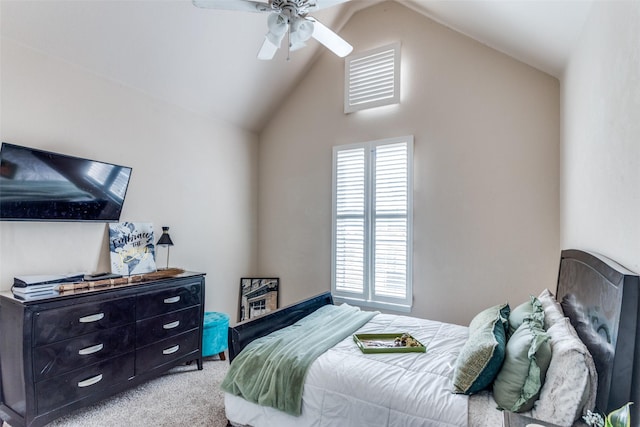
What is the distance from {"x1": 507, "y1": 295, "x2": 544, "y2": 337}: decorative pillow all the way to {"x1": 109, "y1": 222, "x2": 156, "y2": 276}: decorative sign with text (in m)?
3.04

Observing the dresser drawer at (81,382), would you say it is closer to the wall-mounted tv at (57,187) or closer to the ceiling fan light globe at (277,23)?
the wall-mounted tv at (57,187)

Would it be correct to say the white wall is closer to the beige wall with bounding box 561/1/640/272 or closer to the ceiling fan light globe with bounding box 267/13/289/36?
the ceiling fan light globe with bounding box 267/13/289/36

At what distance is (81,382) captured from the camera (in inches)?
90.1

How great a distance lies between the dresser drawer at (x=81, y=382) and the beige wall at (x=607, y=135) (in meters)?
3.19

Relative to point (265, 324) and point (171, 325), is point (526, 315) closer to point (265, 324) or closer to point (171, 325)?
point (265, 324)

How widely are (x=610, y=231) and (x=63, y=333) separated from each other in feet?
10.8

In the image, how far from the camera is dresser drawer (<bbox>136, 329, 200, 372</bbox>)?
269cm

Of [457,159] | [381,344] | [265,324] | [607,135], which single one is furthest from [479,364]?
[457,159]

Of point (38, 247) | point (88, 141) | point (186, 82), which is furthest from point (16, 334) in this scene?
point (186, 82)

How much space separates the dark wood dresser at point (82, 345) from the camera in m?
2.07

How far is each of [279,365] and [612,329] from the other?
5.18ft

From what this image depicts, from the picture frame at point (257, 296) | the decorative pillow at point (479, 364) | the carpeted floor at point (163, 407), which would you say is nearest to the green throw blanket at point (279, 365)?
the carpeted floor at point (163, 407)

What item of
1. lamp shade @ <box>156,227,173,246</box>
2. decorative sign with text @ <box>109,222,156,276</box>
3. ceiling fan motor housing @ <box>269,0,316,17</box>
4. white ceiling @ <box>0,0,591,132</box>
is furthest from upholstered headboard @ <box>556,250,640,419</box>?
decorative sign with text @ <box>109,222,156,276</box>

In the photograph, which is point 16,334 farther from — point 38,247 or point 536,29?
point 536,29
